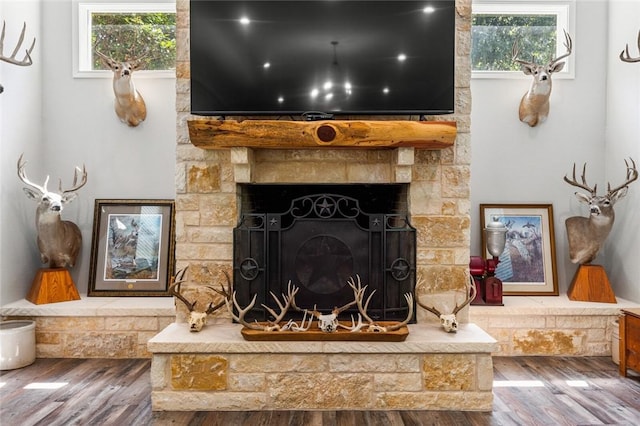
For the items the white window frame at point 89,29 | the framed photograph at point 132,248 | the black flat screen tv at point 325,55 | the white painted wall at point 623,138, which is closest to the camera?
the black flat screen tv at point 325,55

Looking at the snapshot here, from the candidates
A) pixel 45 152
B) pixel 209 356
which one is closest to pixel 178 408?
pixel 209 356

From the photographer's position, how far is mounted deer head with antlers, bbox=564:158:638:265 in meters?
3.55

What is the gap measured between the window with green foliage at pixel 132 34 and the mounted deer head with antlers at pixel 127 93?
0.61 feet

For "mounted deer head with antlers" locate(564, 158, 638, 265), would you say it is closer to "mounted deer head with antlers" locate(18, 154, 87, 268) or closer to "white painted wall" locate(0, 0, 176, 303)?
"white painted wall" locate(0, 0, 176, 303)

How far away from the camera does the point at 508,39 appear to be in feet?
13.2

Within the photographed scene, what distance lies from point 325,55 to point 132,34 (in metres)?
2.03

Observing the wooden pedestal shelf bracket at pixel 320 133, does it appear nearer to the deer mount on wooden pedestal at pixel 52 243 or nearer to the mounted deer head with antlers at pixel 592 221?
the deer mount on wooden pedestal at pixel 52 243

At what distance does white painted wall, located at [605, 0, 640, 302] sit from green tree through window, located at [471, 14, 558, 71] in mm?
463

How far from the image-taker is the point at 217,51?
2842 mm

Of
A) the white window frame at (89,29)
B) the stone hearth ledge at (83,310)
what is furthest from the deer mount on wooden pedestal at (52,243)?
the white window frame at (89,29)

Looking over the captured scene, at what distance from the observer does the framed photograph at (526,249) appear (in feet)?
12.6

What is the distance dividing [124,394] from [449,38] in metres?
2.75

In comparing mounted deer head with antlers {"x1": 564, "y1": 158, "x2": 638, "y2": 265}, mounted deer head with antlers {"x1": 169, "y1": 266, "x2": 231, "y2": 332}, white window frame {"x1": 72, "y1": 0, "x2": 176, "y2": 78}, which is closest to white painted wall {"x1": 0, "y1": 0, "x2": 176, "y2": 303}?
white window frame {"x1": 72, "y1": 0, "x2": 176, "y2": 78}

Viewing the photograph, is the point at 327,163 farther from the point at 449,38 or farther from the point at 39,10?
the point at 39,10
